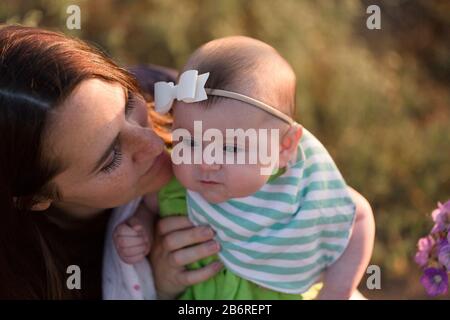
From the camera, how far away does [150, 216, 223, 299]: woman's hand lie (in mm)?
1591

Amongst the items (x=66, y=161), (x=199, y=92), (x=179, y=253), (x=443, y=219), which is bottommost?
(x=179, y=253)

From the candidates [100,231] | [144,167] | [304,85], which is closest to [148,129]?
[144,167]

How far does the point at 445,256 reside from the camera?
127 centimetres

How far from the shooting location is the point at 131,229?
Result: 1.60 metres

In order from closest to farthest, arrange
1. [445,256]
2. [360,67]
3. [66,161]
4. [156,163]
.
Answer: [445,256], [66,161], [156,163], [360,67]

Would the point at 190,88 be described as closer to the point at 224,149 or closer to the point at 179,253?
the point at 224,149

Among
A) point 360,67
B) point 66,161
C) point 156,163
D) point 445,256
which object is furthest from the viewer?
point 360,67

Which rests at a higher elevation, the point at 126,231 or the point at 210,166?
the point at 210,166

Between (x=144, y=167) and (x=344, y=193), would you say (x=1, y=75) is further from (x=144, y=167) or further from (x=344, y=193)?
(x=344, y=193)

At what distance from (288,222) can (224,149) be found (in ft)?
0.91

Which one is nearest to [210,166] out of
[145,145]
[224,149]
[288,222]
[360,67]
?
[224,149]

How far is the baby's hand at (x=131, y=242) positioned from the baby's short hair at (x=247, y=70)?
16.5 inches

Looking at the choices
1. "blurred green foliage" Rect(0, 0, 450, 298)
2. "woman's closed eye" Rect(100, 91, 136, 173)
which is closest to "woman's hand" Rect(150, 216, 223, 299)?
"woman's closed eye" Rect(100, 91, 136, 173)

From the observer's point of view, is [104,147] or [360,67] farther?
[360,67]
